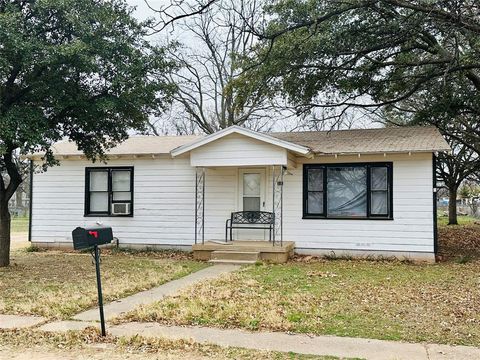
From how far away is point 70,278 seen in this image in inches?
395

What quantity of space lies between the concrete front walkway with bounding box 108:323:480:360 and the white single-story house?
687cm

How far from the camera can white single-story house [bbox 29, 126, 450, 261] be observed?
12742mm

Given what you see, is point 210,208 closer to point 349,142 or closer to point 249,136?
point 249,136

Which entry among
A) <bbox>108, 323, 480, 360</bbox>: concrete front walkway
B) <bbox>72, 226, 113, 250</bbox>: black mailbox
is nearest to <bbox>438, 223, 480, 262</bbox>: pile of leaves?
<bbox>108, 323, 480, 360</bbox>: concrete front walkway

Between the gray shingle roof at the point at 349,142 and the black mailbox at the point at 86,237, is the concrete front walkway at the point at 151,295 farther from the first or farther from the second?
the gray shingle roof at the point at 349,142

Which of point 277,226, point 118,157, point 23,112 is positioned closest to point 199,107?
point 118,157

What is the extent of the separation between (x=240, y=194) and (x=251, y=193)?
1.11ft

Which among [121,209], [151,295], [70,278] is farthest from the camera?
[121,209]

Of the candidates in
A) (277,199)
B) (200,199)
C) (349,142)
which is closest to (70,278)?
(200,199)

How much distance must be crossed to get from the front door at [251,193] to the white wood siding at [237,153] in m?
1.35

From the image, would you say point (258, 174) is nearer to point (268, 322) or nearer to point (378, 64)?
point (378, 64)

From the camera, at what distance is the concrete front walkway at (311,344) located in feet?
16.8

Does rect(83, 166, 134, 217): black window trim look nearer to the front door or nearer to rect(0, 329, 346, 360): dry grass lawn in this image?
the front door

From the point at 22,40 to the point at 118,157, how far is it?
609 cm
